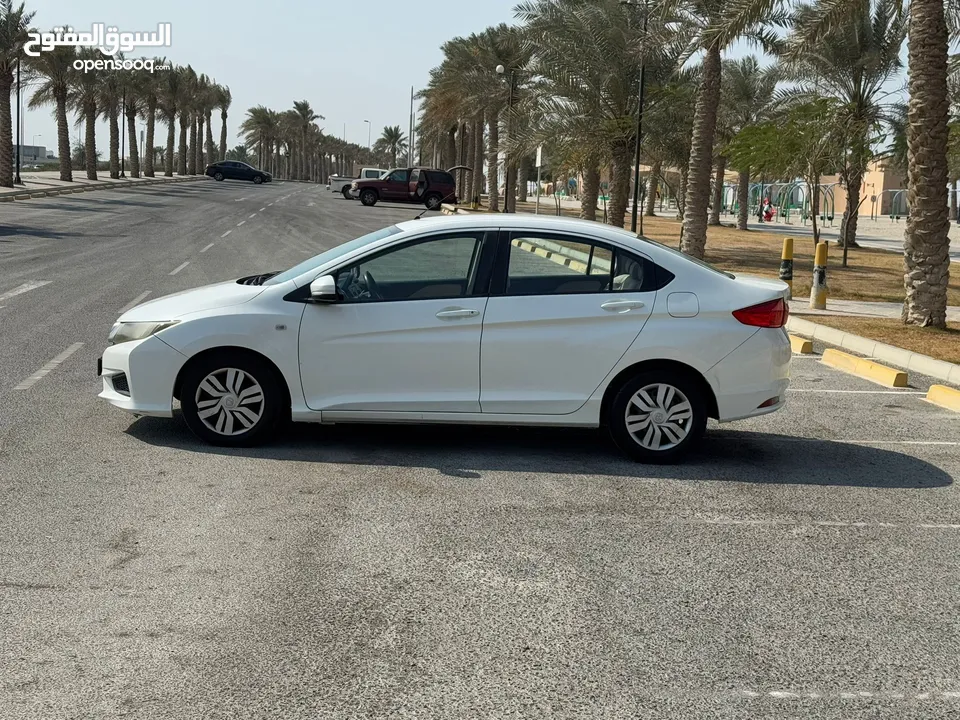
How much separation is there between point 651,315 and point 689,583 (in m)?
2.59

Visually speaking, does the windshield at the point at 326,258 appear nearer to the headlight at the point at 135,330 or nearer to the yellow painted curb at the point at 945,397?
the headlight at the point at 135,330

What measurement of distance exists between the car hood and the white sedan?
26 millimetres

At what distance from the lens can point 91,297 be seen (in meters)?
15.7

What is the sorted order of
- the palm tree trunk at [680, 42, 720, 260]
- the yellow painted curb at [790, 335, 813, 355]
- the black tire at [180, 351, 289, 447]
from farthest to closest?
1. the palm tree trunk at [680, 42, 720, 260]
2. the yellow painted curb at [790, 335, 813, 355]
3. the black tire at [180, 351, 289, 447]

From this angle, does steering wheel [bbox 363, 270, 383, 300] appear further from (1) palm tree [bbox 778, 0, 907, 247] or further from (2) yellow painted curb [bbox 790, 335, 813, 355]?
(1) palm tree [bbox 778, 0, 907, 247]

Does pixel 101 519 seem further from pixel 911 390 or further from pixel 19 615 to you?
pixel 911 390

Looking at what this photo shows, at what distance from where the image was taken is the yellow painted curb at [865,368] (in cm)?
1121

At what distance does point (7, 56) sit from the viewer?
163 feet

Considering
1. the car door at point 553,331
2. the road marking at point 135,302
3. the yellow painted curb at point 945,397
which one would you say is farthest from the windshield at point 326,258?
the road marking at point 135,302

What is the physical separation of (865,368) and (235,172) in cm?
7771

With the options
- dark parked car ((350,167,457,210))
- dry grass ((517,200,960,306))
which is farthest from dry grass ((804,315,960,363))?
dark parked car ((350,167,457,210))

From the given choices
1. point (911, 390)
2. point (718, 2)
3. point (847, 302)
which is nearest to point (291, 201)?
point (718, 2)

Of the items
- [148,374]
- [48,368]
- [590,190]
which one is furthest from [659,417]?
[590,190]

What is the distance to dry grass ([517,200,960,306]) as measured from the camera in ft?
69.9
